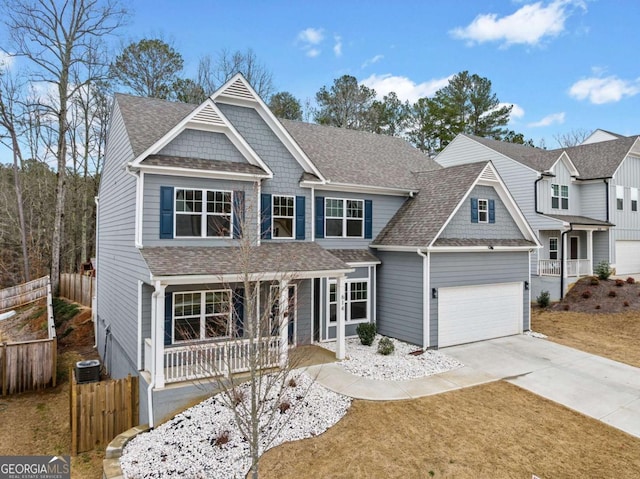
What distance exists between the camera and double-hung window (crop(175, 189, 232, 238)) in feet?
35.3

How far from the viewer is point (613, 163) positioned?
24234 millimetres

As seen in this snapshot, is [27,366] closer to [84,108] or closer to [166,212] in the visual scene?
[166,212]

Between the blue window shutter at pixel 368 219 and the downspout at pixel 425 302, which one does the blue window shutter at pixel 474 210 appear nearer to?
the downspout at pixel 425 302

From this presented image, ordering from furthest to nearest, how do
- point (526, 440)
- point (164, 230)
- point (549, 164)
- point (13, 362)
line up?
point (549, 164)
point (13, 362)
point (164, 230)
point (526, 440)

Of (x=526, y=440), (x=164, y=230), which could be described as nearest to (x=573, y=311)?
(x=526, y=440)

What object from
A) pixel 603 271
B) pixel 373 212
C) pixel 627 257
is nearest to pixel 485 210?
pixel 373 212

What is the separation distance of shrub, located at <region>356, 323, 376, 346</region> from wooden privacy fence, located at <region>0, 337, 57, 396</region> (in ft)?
35.7

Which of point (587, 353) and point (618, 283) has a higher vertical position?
point (618, 283)

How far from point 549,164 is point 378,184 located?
13.5m

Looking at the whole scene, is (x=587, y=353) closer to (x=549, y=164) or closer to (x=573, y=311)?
(x=573, y=311)

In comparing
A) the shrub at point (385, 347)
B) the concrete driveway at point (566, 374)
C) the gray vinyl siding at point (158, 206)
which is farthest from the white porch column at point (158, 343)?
the concrete driveway at point (566, 374)

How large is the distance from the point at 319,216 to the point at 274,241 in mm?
2365

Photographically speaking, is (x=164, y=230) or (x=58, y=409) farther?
(x=58, y=409)

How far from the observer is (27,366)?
1305 cm
